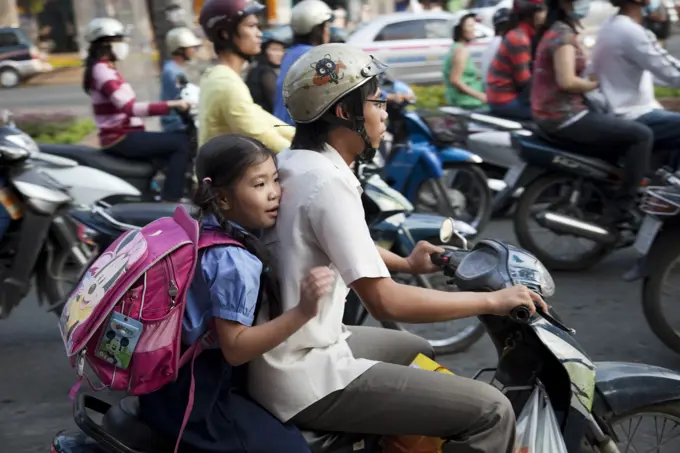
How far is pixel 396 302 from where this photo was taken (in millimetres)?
2303

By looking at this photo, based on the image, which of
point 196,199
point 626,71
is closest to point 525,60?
point 626,71

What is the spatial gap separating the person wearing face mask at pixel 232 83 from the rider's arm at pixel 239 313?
226 centimetres

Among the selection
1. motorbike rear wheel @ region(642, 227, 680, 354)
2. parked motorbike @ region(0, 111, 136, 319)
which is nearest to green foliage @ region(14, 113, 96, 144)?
parked motorbike @ region(0, 111, 136, 319)

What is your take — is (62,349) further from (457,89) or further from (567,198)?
(457,89)

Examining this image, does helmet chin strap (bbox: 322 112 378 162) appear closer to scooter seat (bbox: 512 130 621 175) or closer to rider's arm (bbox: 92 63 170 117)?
scooter seat (bbox: 512 130 621 175)

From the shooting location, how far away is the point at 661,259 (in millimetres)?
4520

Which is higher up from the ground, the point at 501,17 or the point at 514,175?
the point at 501,17

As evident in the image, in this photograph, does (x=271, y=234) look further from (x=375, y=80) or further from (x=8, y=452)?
(x=8, y=452)

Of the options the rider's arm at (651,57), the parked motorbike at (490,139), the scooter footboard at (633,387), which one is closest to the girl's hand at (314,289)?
the scooter footboard at (633,387)

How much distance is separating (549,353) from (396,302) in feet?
1.67

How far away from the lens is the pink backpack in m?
2.09

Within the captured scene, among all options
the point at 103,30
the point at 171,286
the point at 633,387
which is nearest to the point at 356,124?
the point at 171,286

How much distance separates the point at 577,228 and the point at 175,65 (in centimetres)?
380

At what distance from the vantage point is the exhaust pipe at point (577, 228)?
19.2 feet
